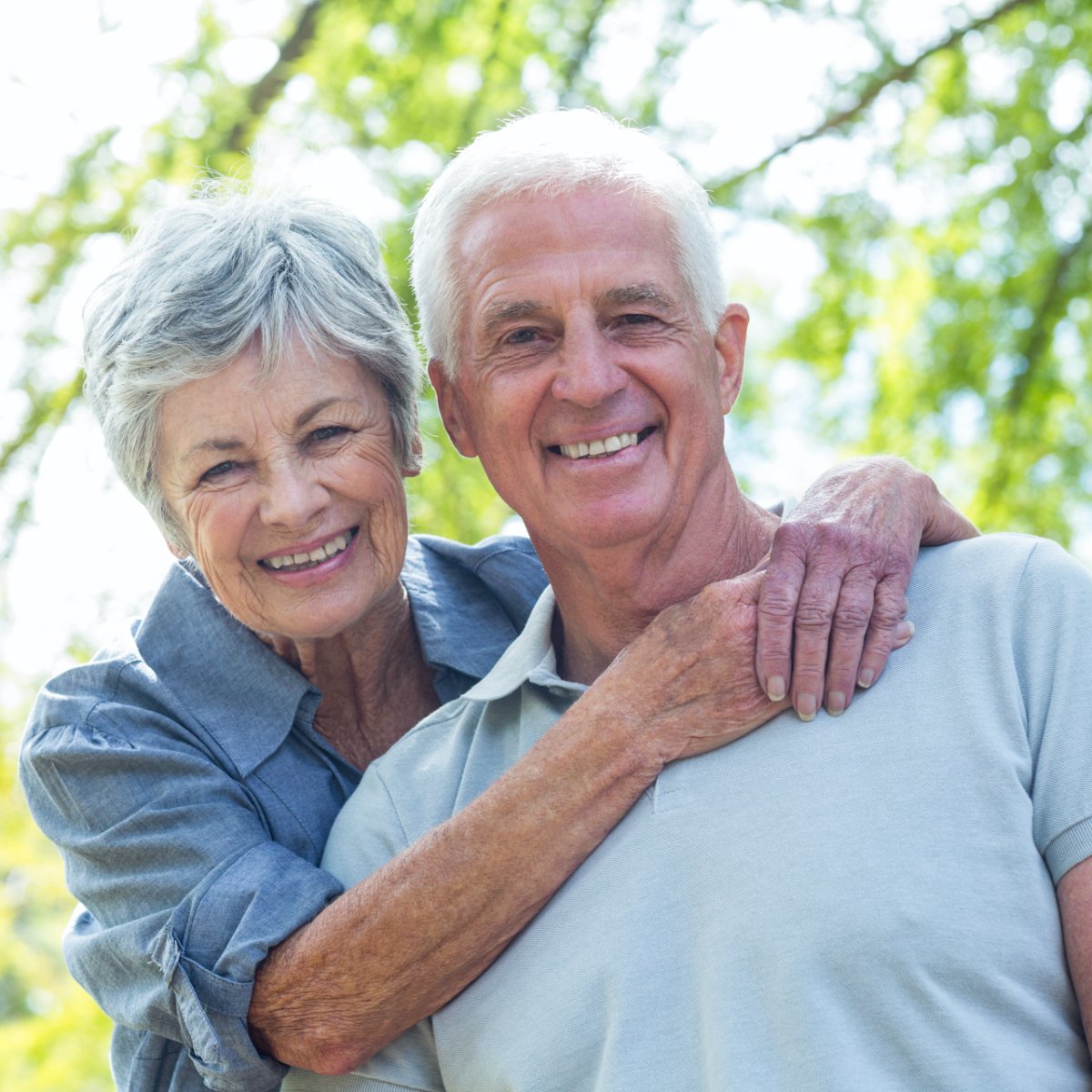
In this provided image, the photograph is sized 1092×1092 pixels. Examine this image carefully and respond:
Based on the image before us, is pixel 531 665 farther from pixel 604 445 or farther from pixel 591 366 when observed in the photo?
pixel 591 366

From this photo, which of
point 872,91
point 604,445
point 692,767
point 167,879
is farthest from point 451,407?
point 872,91

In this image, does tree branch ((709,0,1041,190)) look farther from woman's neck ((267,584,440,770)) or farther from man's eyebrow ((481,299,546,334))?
man's eyebrow ((481,299,546,334))

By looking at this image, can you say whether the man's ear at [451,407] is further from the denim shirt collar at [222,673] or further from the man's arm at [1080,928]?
the man's arm at [1080,928]

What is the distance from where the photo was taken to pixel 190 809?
86.5 inches

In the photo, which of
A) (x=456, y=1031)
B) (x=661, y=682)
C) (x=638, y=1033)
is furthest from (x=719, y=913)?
(x=456, y=1031)

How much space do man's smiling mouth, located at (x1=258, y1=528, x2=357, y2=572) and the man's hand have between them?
2.74 ft

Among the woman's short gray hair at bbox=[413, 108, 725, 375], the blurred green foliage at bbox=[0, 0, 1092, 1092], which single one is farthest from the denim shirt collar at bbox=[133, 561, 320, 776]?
the blurred green foliage at bbox=[0, 0, 1092, 1092]

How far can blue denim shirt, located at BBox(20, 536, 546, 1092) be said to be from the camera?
2.06 meters

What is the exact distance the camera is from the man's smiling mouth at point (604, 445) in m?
2.09

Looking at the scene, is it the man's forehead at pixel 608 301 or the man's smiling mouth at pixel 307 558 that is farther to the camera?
the man's smiling mouth at pixel 307 558

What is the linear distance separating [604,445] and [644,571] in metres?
0.23

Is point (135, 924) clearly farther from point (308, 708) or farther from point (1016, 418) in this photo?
point (1016, 418)

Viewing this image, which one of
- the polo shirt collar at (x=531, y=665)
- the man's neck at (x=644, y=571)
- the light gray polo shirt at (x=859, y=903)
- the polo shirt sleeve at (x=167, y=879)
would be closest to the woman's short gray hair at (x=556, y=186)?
the man's neck at (x=644, y=571)

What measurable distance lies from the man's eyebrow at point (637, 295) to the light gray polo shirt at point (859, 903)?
560mm
